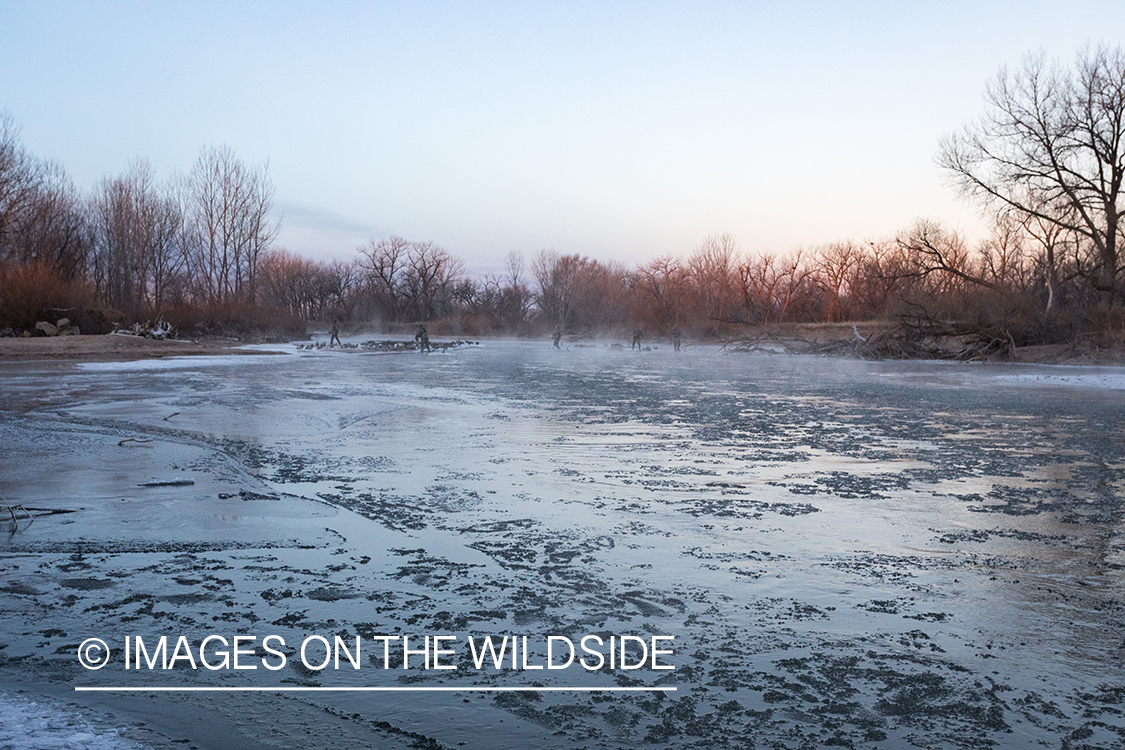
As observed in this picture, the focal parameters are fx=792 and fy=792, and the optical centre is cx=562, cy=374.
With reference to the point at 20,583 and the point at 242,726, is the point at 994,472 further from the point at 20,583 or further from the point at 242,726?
the point at 20,583

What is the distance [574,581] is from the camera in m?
4.30

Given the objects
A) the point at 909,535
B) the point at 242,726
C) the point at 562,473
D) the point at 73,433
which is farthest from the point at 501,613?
the point at 73,433

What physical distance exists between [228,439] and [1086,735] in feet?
28.7

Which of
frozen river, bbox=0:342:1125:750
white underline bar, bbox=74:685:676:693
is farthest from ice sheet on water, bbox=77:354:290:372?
white underline bar, bbox=74:685:676:693

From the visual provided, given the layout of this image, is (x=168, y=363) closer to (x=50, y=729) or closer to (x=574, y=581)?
(x=574, y=581)

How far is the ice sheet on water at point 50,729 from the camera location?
2508 mm

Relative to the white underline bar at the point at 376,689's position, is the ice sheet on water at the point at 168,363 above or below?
above

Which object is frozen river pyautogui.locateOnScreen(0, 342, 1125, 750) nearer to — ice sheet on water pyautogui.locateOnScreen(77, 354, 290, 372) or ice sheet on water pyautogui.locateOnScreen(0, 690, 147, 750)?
ice sheet on water pyautogui.locateOnScreen(0, 690, 147, 750)

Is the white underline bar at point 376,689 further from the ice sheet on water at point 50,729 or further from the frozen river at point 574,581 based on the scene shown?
the ice sheet on water at point 50,729

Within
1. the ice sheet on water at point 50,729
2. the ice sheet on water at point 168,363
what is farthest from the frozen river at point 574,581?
the ice sheet on water at point 168,363

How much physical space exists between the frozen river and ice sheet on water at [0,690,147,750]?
0.05 feet

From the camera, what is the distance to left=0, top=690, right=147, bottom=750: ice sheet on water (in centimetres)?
251

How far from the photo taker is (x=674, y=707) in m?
2.89

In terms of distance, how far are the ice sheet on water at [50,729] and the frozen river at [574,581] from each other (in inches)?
0.6
